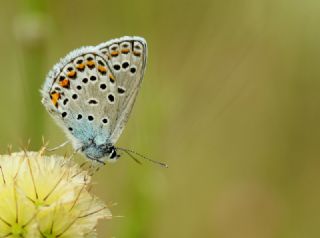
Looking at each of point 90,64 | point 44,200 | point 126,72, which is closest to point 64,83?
point 90,64

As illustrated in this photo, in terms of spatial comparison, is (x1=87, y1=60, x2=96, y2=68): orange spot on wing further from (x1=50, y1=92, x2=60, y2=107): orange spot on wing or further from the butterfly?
(x1=50, y1=92, x2=60, y2=107): orange spot on wing

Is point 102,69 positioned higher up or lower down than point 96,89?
higher up

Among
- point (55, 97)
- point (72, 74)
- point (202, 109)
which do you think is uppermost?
→ point (72, 74)

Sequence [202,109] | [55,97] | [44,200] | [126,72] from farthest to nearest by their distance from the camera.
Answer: [202,109], [126,72], [55,97], [44,200]

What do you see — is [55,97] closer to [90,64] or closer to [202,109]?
[90,64]

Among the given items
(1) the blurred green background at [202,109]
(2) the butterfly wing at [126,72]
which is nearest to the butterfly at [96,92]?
(2) the butterfly wing at [126,72]

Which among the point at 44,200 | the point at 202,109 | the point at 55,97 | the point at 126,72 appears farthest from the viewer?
the point at 202,109

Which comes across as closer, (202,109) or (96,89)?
(96,89)

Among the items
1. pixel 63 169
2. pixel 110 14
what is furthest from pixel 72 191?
pixel 110 14
